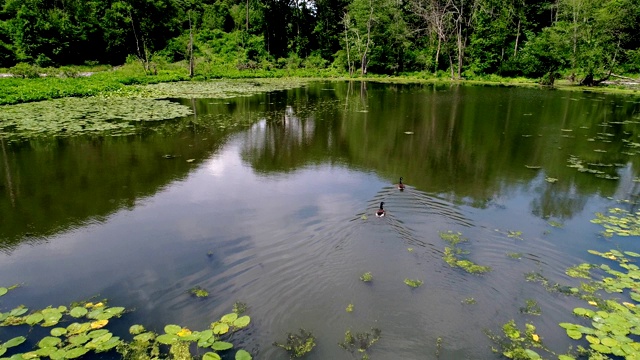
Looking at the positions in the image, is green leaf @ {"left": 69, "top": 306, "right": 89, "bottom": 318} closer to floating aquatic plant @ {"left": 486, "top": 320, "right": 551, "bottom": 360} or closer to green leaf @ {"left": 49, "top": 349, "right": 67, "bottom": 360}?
green leaf @ {"left": 49, "top": 349, "right": 67, "bottom": 360}

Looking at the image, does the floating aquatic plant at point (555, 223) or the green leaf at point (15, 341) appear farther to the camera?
the floating aquatic plant at point (555, 223)

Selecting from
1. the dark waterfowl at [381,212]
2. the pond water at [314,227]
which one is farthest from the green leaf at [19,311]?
the dark waterfowl at [381,212]

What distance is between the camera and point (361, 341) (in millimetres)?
3826

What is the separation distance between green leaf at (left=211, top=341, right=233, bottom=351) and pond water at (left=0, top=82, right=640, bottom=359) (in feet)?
0.42

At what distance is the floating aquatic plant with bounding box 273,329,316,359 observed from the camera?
12.1 feet

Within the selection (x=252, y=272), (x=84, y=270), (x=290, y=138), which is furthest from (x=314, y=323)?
(x=290, y=138)

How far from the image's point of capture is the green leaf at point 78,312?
4.04m

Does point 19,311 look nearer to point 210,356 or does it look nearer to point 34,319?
point 34,319

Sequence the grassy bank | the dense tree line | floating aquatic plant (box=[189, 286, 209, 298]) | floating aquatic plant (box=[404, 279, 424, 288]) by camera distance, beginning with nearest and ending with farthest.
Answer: floating aquatic plant (box=[189, 286, 209, 298]), floating aquatic plant (box=[404, 279, 424, 288]), the grassy bank, the dense tree line

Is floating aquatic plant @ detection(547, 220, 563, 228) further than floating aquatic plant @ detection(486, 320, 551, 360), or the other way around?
floating aquatic plant @ detection(547, 220, 563, 228)

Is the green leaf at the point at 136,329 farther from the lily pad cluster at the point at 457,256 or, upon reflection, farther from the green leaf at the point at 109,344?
the lily pad cluster at the point at 457,256

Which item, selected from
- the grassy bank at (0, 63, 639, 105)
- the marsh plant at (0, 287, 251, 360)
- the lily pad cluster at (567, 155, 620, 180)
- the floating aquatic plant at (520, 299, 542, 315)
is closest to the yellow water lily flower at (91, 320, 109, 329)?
the marsh plant at (0, 287, 251, 360)

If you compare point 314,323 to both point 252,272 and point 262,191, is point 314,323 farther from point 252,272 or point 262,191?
point 262,191

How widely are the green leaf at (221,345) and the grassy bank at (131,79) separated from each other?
1892cm
